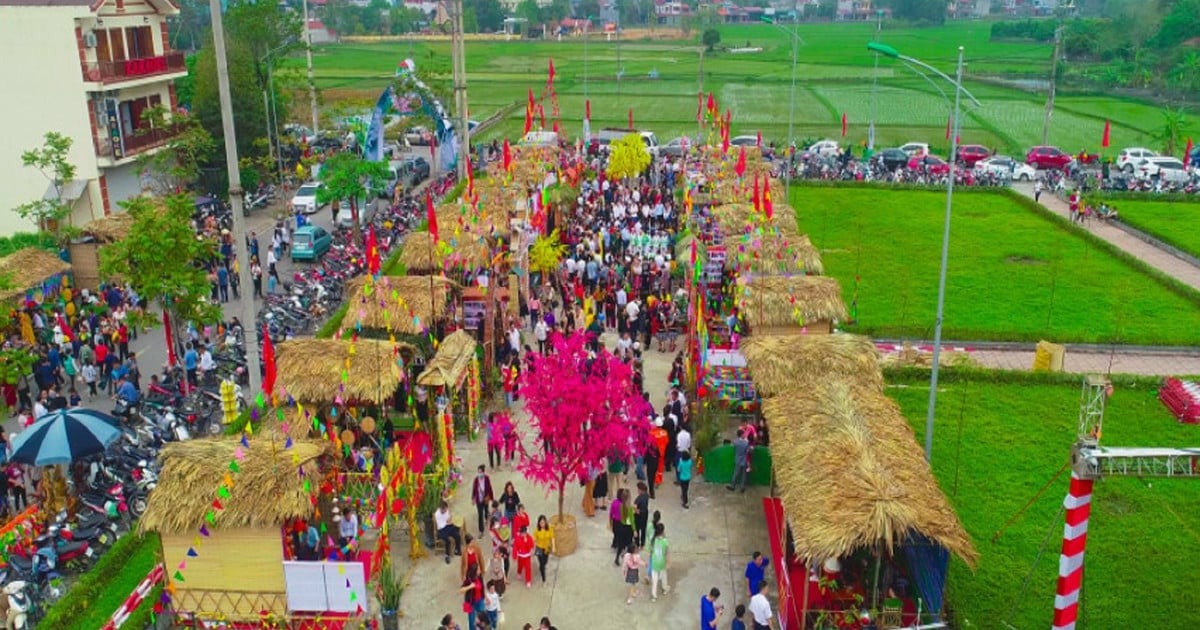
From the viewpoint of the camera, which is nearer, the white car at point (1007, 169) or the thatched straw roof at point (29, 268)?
the thatched straw roof at point (29, 268)

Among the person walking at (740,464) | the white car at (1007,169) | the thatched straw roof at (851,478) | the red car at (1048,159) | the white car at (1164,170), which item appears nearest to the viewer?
the thatched straw roof at (851,478)

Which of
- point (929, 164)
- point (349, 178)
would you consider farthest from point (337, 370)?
point (929, 164)

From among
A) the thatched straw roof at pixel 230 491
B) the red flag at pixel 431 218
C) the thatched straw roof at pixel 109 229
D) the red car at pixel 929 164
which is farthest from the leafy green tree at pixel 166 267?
the red car at pixel 929 164

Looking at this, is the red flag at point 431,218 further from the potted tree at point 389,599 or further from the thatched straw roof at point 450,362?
the potted tree at point 389,599

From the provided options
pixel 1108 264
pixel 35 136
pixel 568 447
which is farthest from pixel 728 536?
pixel 35 136

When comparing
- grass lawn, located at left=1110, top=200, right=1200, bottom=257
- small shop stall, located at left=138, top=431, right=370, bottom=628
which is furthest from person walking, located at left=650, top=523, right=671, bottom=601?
grass lawn, located at left=1110, top=200, right=1200, bottom=257

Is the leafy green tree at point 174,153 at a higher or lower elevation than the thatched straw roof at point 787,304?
higher

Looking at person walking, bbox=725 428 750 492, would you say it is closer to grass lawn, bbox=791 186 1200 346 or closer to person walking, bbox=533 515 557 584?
person walking, bbox=533 515 557 584
